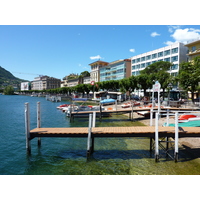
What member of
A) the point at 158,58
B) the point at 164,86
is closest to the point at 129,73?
the point at 158,58

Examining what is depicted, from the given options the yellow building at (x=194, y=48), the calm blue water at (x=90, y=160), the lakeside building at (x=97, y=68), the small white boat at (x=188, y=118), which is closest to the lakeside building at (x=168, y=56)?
the yellow building at (x=194, y=48)

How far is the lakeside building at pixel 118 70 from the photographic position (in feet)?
330

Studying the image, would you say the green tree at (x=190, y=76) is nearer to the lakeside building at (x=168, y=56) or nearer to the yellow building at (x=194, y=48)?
the yellow building at (x=194, y=48)

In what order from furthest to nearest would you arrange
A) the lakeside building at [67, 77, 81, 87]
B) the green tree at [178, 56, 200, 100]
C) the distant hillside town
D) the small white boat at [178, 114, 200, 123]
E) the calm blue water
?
the lakeside building at [67, 77, 81, 87], the distant hillside town, the green tree at [178, 56, 200, 100], the small white boat at [178, 114, 200, 123], the calm blue water

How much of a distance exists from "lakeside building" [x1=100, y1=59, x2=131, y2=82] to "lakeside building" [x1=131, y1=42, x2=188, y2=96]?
20.0ft

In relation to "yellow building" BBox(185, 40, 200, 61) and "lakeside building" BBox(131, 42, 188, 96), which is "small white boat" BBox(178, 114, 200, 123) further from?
"lakeside building" BBox(131, 42, 188, 96)

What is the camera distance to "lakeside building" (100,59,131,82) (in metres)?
101

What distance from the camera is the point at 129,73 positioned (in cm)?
10119

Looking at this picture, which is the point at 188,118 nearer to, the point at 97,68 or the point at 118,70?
the point at 118,70

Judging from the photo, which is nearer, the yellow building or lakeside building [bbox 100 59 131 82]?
the yellow building

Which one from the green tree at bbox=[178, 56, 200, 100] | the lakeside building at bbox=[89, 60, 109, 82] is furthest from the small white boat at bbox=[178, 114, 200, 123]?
the lakeside building at bbox=[89, 60, 109, 82]

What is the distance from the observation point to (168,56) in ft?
248

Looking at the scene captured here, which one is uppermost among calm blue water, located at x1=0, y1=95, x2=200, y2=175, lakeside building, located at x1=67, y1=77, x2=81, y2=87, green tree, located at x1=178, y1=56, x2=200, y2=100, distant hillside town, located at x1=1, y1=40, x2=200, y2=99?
distant hillside town, located at x1=1, y1=40, x2=200, y2=99

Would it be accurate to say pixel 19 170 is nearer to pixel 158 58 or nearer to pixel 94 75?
pixel 158 58
